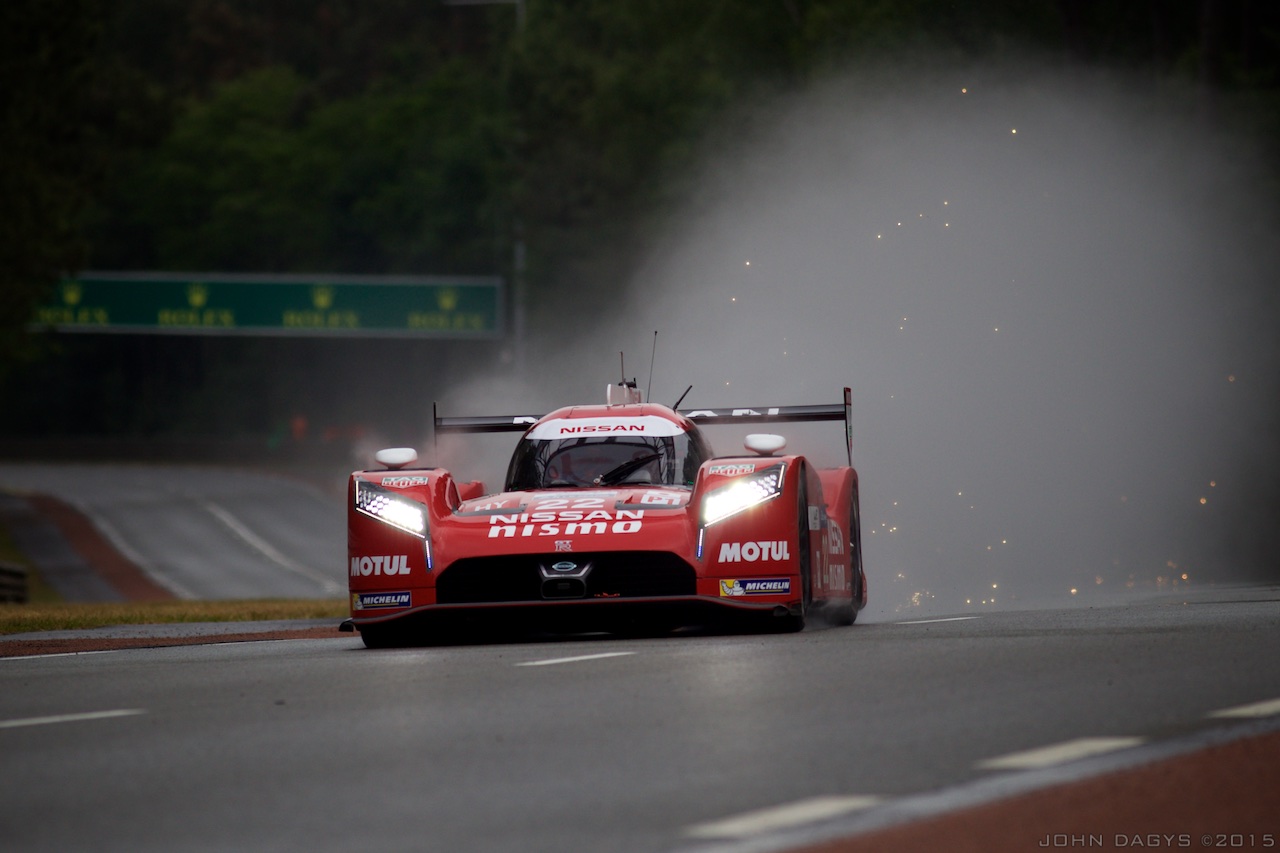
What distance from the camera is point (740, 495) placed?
11812 millimetres

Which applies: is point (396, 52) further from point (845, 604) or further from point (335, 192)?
point (845, 604)

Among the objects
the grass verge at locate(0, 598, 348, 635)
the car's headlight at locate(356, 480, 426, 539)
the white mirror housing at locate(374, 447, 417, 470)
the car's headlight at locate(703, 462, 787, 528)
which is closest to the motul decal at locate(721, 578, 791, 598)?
the car's headlight at locate(703, 462, 787, 528)

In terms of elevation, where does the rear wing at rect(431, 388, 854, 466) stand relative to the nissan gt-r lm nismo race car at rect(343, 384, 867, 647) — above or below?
above

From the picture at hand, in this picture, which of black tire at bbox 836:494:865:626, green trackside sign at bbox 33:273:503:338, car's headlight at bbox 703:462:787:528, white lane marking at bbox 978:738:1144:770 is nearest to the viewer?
white lane marking at bbox 978:738:1144:770

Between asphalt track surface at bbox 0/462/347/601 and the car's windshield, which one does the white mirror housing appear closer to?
the car's windshield

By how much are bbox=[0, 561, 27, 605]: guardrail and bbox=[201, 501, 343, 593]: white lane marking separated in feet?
33.9

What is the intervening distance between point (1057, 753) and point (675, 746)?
1.19 meters

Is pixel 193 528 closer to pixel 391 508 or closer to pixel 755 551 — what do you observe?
pixel 391 508

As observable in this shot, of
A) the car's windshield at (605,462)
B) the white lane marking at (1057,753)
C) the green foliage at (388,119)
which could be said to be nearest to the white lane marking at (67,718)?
the white lane marking at (1057,753)

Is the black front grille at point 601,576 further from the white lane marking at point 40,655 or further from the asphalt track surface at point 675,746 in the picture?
the white lane marking at point 40,655

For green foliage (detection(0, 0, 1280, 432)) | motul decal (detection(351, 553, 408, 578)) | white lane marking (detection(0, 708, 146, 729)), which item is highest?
green foliage (detection(0, 0, 1280, 432))

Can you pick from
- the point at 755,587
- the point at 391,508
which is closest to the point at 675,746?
the point at 755,587

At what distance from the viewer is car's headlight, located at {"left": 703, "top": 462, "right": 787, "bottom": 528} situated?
38.4 ft

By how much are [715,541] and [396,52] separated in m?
99.9
